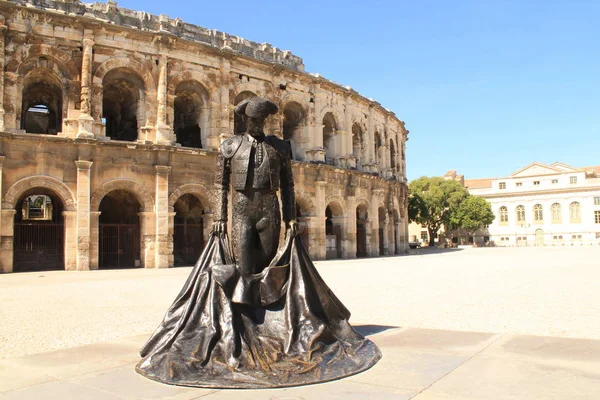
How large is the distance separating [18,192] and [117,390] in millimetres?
16584

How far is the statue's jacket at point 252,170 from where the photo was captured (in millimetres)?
5008

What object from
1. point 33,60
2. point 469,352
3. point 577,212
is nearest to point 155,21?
point 33,60

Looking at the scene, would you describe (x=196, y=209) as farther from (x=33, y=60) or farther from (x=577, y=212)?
(x=577, y=212)

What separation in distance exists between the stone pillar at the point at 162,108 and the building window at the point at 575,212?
57.2 meters

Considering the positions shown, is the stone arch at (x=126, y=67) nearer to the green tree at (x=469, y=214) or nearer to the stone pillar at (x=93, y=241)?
the stone pillar at (x=93, y=241)

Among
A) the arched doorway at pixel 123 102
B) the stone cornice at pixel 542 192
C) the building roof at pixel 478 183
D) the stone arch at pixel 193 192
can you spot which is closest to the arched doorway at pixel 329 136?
the stone arch at pixel 193 192

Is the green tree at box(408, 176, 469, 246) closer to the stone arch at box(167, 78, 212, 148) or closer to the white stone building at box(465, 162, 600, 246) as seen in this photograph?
the white stone building at box(465, 162, 600, 246)

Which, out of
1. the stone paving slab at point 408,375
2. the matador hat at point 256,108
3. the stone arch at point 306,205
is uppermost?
the stone arch at point 306,205

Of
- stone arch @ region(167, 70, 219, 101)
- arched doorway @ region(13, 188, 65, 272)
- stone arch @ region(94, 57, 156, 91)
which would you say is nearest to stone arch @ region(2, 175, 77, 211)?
arched doorway @ region(13, 188, 65, 272)

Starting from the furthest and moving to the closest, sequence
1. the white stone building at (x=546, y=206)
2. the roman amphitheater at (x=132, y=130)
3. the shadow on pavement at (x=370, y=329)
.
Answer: the white stone building at (x=546, y=206)
the roman amphitheater at (x=132, y=130)
the shadow on pavement at (x=370, y=329)

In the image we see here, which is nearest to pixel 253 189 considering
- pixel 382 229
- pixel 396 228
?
pixel 382 229

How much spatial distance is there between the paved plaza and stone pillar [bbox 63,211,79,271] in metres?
6.01

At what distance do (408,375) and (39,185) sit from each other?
1749 centimetres

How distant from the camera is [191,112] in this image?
23.8 metres
